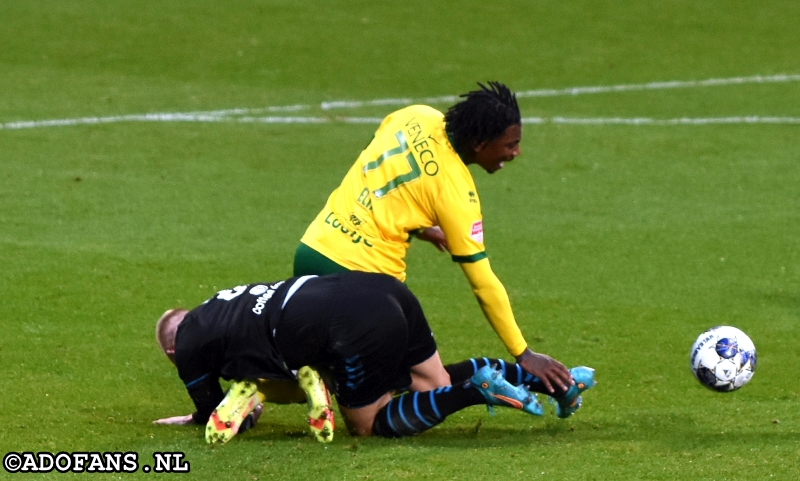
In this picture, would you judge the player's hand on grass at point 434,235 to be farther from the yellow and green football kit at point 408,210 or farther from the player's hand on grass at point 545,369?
the player's hand on grass at point 545,369

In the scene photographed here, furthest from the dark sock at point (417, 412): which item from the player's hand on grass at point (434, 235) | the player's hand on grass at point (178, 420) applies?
the player's hand on grass at point (178, 420)

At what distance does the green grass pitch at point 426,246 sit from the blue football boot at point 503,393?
0.20 meters

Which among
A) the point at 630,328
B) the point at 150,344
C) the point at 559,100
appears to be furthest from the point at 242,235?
the point at 559,100

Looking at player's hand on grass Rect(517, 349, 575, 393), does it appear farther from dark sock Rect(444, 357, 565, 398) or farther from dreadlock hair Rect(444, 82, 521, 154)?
dreadlock hair Rect(444, 82, 521, 154)

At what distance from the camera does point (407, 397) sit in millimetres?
6250

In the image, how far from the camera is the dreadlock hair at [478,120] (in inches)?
241

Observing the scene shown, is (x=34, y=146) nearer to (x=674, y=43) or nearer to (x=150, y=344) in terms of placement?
(x=150, y=344)

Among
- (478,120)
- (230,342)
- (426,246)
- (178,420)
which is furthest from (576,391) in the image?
(426,246)

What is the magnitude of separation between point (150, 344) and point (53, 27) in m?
11.8

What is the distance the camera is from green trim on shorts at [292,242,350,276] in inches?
251

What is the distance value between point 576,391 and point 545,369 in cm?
27

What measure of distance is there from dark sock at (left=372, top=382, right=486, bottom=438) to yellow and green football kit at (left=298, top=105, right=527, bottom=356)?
391 mm

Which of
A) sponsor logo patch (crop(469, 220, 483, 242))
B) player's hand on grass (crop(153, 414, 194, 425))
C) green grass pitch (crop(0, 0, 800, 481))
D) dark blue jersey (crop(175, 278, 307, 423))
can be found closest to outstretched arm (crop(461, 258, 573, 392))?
sponsor logo patch (crop(469, 220, 483, 242))

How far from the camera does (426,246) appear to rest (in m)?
10.2
